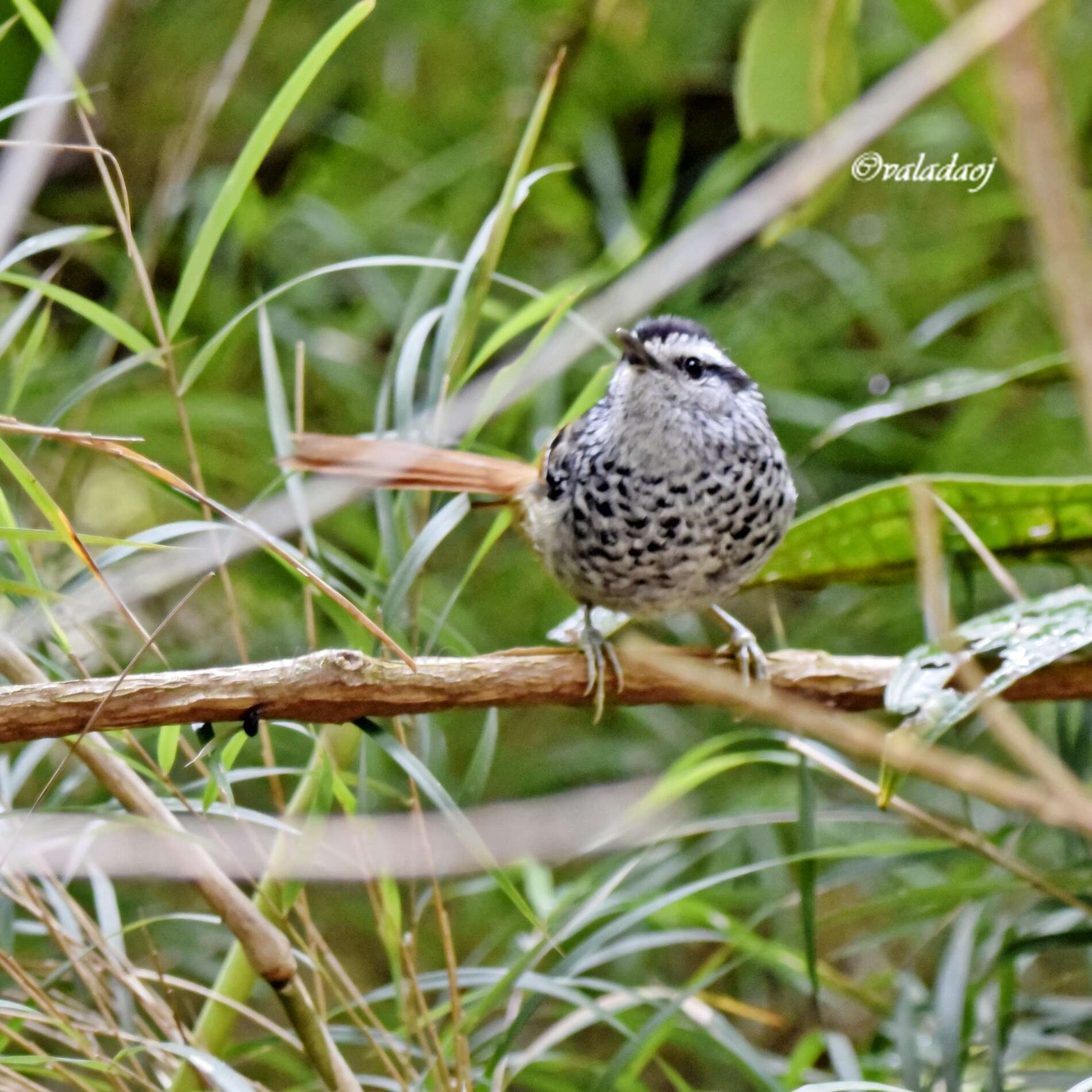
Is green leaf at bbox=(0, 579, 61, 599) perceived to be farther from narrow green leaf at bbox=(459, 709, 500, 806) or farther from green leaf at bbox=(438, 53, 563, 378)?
green leaf at bbox=(438, 53, 563, 378)

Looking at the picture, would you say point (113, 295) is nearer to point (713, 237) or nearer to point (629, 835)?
point (629, 835)

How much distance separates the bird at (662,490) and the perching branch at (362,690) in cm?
15

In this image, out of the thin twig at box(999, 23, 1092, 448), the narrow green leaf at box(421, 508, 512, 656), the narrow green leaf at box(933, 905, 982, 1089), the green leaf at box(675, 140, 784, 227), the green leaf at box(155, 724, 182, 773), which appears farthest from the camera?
the green leaf at box(675, 140, 784, 227)

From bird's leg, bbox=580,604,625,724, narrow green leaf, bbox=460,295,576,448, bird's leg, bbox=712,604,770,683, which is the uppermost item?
narrow green leaf, bbox=460,295,576,448

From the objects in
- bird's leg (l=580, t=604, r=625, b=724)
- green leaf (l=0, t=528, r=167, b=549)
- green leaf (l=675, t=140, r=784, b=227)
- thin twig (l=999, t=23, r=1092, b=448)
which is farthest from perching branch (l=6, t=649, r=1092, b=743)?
green leaf (l=675, t=140, r=784, b=227)

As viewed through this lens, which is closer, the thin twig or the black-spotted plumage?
the thin twig

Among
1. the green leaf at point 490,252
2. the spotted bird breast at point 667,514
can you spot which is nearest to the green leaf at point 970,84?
the green leaf at point 490,252

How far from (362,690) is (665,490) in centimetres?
61

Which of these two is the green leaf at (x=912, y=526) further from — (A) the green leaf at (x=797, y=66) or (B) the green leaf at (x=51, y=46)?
(B) the green leaf at (x=51, y=46)

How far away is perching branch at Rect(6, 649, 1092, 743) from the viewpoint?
960 millimetres

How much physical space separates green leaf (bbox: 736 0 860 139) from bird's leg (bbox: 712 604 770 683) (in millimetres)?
615

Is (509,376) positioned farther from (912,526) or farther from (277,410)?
(912,526)

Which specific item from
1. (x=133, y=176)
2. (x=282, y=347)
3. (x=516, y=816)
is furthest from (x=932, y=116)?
(x=516, y=816)

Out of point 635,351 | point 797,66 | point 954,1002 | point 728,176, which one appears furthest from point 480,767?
point 728,176
